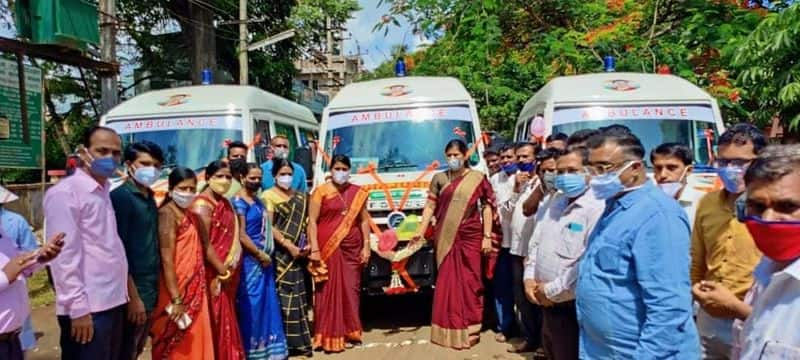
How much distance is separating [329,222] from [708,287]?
11.7ft

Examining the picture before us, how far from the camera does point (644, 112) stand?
6.02 m

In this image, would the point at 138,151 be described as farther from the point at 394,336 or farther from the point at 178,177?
the point at 394,336

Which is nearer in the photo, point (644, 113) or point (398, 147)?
point (644, 113)

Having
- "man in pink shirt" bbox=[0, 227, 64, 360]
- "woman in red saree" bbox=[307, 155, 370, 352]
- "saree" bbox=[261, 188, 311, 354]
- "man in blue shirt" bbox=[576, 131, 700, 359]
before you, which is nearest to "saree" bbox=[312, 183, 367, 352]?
"woman in red saree" bbox=[307, 155, 370, 352]

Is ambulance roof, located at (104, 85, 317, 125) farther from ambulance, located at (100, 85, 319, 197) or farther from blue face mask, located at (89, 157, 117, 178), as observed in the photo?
blue face mask, located at (89, 157, 117, 178)

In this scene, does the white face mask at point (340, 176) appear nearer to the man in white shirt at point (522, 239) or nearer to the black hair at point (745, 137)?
the man in white shirt at point (522, 239)

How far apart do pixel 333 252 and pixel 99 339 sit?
7.70ft

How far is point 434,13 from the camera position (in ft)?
34.4

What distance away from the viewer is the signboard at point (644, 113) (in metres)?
5.99

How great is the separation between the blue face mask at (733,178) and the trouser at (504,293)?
283cm

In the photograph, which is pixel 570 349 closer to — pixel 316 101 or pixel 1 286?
pixel 1 286

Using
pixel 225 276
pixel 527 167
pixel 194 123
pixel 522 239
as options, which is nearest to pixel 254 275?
pixel 225 276

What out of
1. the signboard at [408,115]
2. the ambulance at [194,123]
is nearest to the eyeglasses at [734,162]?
the signboard at [408,115]

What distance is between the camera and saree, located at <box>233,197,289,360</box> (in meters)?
4.55
